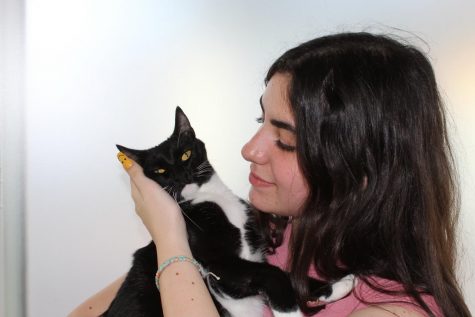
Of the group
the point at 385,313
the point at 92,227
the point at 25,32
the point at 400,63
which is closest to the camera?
the point at 385,313

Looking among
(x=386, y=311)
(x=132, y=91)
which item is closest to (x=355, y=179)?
(x=386, y=311)

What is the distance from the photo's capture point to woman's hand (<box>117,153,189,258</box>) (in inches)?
42.5

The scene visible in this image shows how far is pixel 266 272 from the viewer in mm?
1082

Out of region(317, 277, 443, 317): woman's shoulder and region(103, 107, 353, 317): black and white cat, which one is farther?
region(103, 107, 353, 317): black and white cat

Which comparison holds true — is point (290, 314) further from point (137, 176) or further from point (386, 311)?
point (137, 176)

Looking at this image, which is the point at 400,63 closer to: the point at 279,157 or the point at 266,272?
the point at 279,157

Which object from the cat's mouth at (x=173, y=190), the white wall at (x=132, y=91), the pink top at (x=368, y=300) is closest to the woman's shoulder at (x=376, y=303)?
the pink top at (x=368, y=300)

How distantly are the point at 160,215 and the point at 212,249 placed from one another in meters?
0.15

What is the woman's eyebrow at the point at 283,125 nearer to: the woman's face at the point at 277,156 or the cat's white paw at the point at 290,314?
the woman's face at the point at 277,156

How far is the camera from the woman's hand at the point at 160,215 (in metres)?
1.08

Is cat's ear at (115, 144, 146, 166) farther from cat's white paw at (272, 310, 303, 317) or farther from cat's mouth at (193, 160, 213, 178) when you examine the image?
cat's white paw at (272, 310, 303, 317)

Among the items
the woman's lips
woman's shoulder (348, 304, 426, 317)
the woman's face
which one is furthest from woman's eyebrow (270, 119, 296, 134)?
woman's shoulder (348, 304, 426, 317)

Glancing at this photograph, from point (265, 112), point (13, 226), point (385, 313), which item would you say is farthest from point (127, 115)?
point (385, 313)

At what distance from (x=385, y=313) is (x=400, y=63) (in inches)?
21.9
